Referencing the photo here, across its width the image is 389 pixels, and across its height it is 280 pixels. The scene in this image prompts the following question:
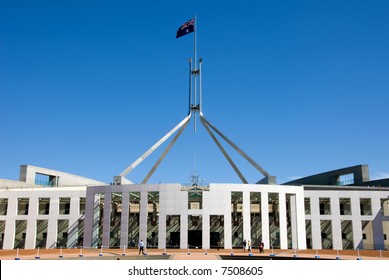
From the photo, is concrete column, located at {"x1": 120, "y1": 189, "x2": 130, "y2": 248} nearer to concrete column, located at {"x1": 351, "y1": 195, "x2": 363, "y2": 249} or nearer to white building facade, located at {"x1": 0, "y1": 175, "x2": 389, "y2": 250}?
white building facade, located at {"x1": 0, "y1": 175, "x2": 389, "y2": 250}

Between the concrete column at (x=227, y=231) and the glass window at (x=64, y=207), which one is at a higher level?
the glass window at (x=64, y=207)

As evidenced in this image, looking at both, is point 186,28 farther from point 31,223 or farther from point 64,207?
point 31,223

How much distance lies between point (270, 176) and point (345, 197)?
12551mm

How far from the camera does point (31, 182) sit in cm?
6269

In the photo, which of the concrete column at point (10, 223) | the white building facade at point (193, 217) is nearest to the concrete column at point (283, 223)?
the white building facade at point (193, 217)

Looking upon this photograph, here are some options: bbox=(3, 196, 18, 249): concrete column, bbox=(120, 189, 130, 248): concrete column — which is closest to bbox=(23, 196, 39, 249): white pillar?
bbox=(3, 196, 18, 249): concrete column

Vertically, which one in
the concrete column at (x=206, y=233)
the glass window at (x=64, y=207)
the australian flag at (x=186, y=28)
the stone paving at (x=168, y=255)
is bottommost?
the stone paving at (x=168, y=255)

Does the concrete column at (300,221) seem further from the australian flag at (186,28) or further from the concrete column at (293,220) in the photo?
the australian flag at (186,28)

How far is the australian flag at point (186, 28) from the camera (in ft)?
A: 172

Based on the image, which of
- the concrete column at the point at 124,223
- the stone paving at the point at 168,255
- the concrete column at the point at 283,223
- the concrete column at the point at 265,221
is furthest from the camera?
the concrete column at the point at 283,223

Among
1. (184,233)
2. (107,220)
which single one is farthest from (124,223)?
(184,233)

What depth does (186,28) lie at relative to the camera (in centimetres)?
5269
